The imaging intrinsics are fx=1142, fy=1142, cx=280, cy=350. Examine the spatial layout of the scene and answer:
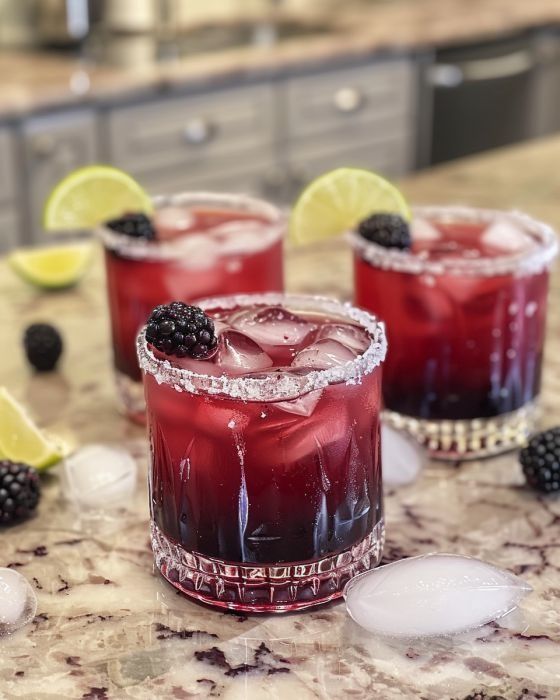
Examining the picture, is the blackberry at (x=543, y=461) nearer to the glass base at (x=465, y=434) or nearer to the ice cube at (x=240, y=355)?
the glass base at (x=465, y=434)

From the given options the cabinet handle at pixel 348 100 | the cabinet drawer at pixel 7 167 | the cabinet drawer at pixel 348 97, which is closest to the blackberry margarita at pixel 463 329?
the cabinet drawer at pixel 7 167

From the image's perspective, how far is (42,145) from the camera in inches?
123

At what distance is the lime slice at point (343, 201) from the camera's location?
131 centimetres

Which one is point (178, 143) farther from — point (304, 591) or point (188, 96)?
point (304, 591)

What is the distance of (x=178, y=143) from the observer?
11.3 ft

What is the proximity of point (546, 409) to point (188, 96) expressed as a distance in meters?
2.33

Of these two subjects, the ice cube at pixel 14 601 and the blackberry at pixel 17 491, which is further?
the blackberry at pixel 17 491

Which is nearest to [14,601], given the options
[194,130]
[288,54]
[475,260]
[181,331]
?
[181,331]

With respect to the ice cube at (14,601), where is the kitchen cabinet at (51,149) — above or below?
below

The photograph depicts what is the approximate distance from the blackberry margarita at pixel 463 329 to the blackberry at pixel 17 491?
1.32 ft

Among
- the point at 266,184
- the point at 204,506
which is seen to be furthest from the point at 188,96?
the point at 204,506

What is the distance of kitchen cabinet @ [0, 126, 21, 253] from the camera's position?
121 inches

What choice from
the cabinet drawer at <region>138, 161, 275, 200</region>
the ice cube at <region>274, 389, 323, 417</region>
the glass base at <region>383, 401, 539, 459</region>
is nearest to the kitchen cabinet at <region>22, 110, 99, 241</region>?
the cabinet drawer at <region>138, 161, 275, 200</region>

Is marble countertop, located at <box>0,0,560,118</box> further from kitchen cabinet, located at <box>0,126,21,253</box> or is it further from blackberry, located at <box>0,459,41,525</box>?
blackberry, located at <box>0,459,41,525</box>
